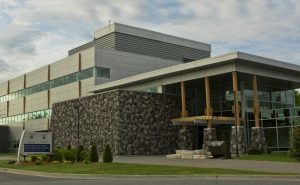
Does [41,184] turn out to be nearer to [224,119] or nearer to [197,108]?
[224,119]

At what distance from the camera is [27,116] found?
72500mm

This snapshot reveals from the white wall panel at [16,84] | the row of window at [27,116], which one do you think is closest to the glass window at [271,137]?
the row of window at [27,116]

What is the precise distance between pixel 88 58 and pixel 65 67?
640cm

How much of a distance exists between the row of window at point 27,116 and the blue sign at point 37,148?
31.4 m

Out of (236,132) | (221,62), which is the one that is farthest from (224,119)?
(221,62)

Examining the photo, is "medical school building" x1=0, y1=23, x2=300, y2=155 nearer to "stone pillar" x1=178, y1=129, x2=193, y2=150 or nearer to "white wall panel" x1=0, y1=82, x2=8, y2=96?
→ "stone pillar" x1=178, y1=129, x2=193, y2=150

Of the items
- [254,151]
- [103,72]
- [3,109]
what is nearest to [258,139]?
[254,151]

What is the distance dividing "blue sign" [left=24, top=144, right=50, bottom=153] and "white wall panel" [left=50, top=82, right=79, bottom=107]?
23.6 m

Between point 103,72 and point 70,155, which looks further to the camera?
point 103,72

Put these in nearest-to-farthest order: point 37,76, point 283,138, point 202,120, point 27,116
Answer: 1. point 202,120
2. point 283,138
3. point 37,76
4. point 27,116

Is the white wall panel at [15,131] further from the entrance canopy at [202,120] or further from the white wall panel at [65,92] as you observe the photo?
the entrance canopy at [202,120]

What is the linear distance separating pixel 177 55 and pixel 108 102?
22965mm

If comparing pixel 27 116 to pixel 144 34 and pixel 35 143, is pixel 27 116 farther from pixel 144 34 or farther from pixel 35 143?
pixel 35 143

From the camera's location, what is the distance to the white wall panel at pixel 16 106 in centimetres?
7447
